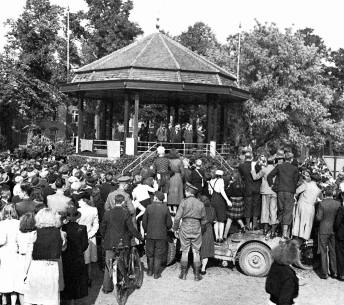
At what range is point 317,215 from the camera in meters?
10.1

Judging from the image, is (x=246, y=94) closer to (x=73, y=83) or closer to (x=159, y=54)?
(x=159, y=54)

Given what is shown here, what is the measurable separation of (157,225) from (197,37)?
43.9m

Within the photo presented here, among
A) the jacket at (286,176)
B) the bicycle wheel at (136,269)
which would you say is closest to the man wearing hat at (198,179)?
the jacket at (286,176)

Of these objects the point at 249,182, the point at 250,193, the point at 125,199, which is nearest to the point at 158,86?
the point at 249,182

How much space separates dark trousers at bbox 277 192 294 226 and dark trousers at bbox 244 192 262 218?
0.61 m

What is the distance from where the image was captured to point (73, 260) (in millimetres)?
7703

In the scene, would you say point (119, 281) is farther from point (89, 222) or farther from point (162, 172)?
point (162, 172)

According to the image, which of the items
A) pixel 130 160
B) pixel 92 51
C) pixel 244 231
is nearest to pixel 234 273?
pixel 244 231

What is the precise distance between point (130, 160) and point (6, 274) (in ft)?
43.5

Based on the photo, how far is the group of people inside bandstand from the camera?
22.1 feet

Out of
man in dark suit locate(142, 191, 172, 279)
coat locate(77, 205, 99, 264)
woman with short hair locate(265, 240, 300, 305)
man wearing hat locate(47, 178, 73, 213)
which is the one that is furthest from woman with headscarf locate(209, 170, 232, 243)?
woman with short hair locate(265, 240, 300, 305)

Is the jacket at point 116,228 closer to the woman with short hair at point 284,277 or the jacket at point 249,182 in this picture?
the woman with short hair at point 284,277

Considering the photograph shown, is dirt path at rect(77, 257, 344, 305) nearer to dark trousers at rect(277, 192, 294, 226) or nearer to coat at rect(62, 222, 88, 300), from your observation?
coat at rect(62, 222, 88, 300)

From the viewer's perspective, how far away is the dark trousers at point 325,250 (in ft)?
33.2
